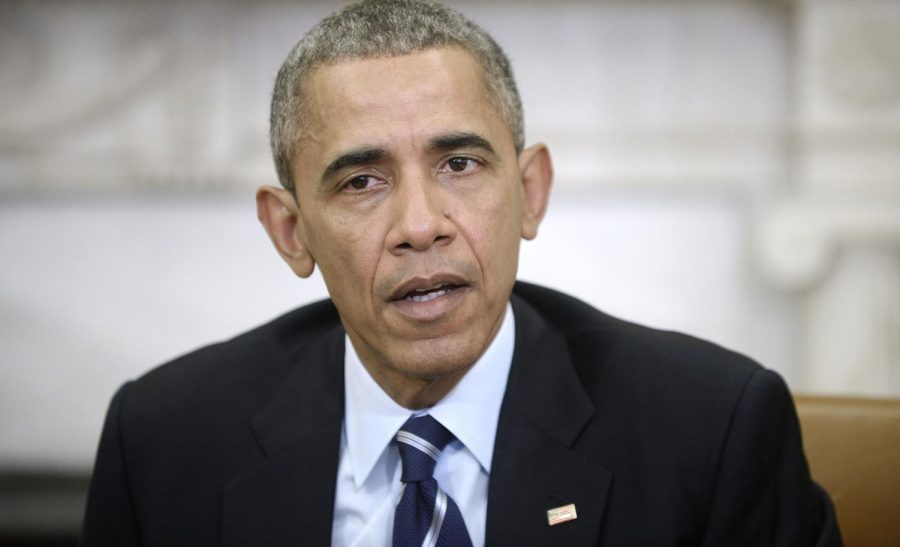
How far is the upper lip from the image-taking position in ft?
4.87

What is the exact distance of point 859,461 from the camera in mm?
1676

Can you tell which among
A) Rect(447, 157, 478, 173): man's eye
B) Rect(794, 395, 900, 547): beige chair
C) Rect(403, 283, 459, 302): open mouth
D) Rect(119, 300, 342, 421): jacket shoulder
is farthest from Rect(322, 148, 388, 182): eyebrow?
Rect(794, 395, 900, 547): beige chair

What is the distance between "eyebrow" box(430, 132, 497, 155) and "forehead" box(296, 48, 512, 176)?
0.4 inches

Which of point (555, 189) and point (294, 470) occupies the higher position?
point (555, 189)

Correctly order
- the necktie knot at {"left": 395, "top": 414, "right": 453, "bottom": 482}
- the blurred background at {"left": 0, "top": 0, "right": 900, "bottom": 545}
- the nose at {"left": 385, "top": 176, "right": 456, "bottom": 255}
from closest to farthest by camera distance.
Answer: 1. the nose at {"left": 385, "top": 176, "right": 456, "bottom": 255}
2. the necktie knot at {"left": 395, "top": 414, "right": 453, "bottom": 482}
3. the blurred background at {"left": 0, "top": 0, "right": 900, "bottom": 545}

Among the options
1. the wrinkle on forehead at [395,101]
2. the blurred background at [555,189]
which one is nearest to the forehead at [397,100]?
the wrinkle on forehead at [395,101]

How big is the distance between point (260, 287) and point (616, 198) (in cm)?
110

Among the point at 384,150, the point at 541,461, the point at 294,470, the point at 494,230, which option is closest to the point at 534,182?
the point at 494,230

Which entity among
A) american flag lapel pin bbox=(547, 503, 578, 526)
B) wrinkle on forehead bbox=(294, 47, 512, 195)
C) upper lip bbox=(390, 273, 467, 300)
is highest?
wrinkle on forehead bbox=(294, 47, 512, 195)

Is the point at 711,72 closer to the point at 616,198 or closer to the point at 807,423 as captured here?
the point at 616,198

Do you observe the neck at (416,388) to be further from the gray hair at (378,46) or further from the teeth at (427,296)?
the gray hair at (378,46)

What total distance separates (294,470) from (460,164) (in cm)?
57

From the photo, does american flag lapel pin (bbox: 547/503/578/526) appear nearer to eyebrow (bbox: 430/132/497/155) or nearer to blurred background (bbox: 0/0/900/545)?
eyebrow (bbox: 430/132/497/155)

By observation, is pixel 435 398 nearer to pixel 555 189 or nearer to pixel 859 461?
pixel 859 461
